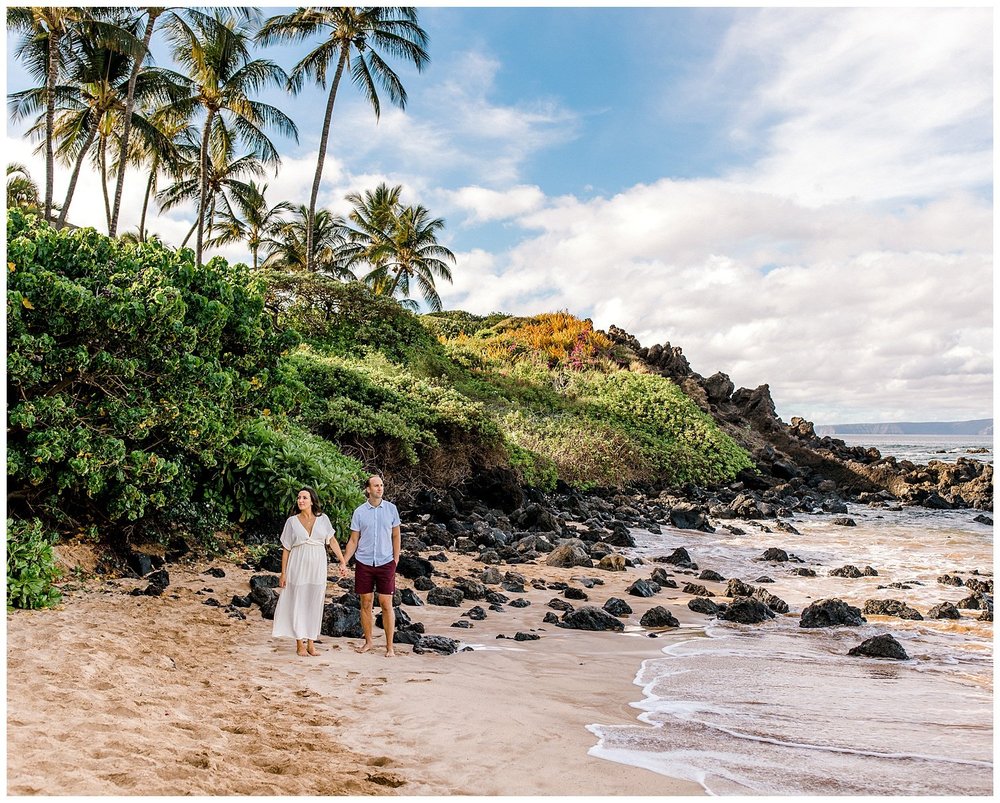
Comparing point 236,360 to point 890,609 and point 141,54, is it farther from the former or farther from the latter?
point 141,54

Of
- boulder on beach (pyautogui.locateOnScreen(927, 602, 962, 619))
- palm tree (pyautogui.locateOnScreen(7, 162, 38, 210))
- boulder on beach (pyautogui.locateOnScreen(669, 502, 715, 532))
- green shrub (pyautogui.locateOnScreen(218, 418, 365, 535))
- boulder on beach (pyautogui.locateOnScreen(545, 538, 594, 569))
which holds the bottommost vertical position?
boulder on beach (pyautogui.locateOnScreen(927, 602, 962, 619))

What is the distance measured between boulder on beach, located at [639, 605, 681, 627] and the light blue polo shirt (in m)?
3.05

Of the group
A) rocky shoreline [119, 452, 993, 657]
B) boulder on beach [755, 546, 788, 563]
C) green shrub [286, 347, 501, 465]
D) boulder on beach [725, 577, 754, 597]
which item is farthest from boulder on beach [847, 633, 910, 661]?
green shrub [286, 347, 501, 465]

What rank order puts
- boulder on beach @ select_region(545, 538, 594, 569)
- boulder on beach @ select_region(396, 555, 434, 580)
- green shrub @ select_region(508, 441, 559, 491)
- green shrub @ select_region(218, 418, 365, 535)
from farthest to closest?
green shrub @ select_region(508, 441, 559, 491)
boulder on beach @ select_region(545, 538, 594, 569)
green shrub @ select_region(218, 418, 365, 535)
boulder on beach @ select_region(396, 555, 434, 580)

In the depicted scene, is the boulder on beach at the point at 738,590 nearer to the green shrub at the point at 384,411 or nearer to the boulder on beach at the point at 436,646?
the boulder on beach at the point at 436,646

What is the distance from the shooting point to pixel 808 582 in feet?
36.6

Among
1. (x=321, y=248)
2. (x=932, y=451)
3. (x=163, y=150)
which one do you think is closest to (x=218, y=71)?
(x=163, y=150)

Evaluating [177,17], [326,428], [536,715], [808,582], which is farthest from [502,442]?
[177,17]

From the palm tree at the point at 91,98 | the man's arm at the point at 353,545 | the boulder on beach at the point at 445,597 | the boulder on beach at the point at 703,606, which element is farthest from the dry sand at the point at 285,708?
the palm tree at the point at 91,98

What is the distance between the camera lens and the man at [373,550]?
21.9 feet

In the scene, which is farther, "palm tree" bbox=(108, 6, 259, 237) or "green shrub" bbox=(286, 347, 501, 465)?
"palm tree" bbox=(108, 6, 259, 237)

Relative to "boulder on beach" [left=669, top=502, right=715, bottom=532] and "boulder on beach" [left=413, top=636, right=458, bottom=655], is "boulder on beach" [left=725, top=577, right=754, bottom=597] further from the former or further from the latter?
"boulder on beach" [left=669, top=502, right=715, bottom=532]

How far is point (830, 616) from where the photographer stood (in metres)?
8.26

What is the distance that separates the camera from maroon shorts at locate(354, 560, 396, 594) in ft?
22.0
